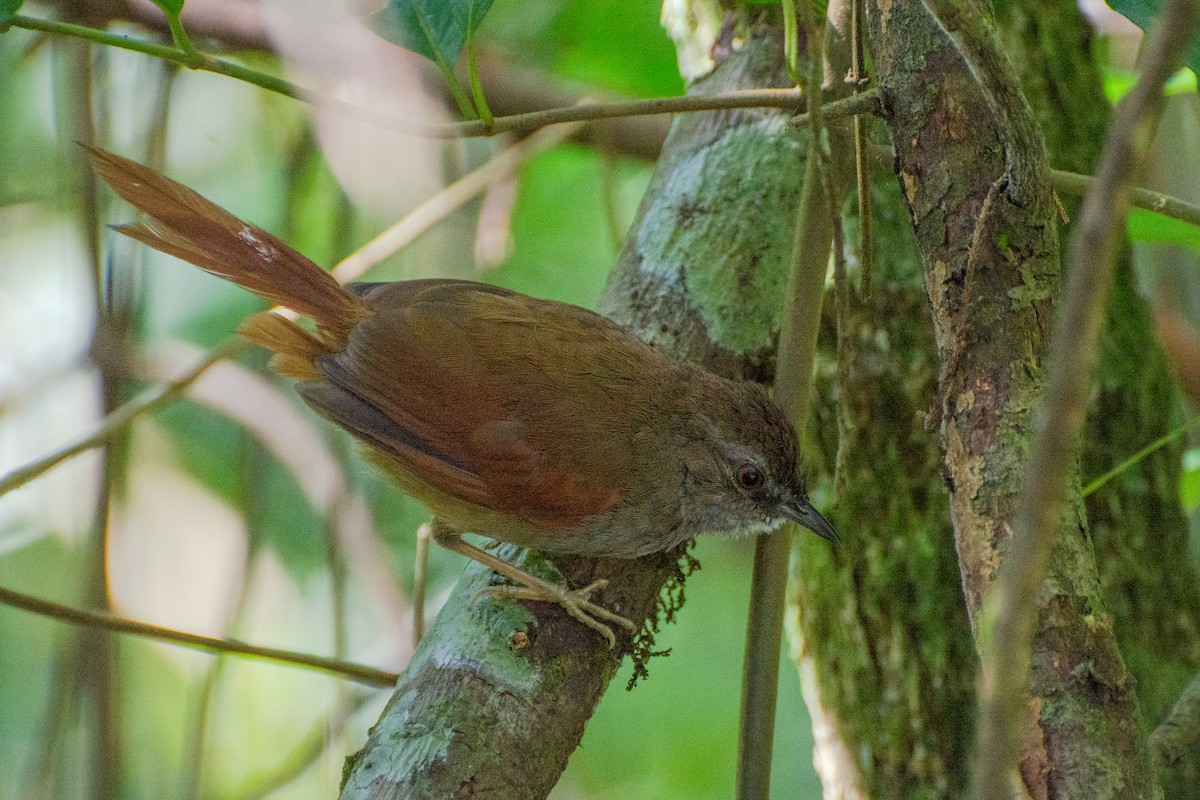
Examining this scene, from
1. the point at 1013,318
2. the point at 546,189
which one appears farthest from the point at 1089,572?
the point at 546,189

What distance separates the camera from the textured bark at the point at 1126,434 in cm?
265

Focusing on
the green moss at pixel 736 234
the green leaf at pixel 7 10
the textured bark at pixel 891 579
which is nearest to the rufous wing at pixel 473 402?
the green moss at pixel 736 234

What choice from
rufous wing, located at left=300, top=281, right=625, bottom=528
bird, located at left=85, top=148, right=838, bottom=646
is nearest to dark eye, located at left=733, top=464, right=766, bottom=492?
bird, located at left=85, top=148, right=838, bottom=646

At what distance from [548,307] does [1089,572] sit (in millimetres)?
1543

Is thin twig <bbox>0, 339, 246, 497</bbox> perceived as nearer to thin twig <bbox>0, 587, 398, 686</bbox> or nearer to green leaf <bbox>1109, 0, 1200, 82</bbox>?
thin twig <bbox>0, 587, 398, 686</bbox>

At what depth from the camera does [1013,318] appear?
1.63 m

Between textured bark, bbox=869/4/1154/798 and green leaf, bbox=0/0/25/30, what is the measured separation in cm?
153

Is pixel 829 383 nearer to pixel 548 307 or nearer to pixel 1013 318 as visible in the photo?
pixel 548 307

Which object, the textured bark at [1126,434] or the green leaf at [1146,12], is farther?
the textured bark at [1126,434]

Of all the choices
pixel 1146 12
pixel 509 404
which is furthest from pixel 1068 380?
pixel 509 404

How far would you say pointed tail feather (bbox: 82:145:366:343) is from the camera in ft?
8.48

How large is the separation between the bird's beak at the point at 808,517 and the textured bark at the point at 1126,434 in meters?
0.65

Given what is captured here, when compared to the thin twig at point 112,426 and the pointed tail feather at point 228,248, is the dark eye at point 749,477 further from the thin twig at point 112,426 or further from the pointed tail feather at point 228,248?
the thin twig at point 112,426

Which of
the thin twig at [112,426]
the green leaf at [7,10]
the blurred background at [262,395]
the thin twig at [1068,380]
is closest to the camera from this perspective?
the thin twig at [1068,380]
